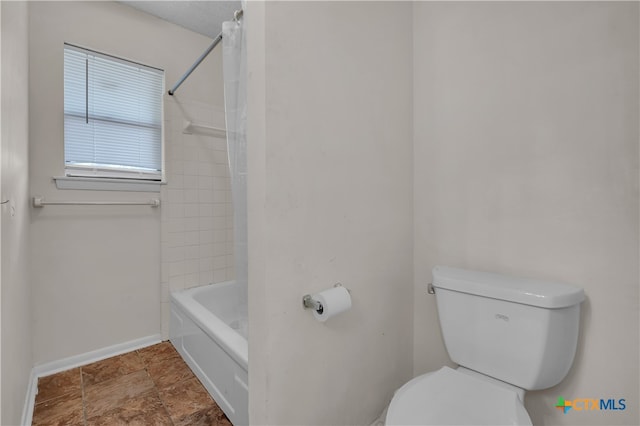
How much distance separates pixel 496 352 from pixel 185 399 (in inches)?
59.7

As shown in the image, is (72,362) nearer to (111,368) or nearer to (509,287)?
(111,368)

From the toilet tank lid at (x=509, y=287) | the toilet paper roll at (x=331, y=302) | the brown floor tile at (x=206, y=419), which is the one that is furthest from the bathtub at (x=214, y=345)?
the toilet tank lid at (x=509, y=287)

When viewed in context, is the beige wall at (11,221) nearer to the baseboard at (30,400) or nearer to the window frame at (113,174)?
the baseboard at (30,400)

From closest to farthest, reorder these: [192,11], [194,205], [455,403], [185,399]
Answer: [455,403], [185,399], [192,11], [194,205]

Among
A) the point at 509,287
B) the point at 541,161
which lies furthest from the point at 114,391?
the point at 541,161

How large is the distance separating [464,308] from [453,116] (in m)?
0.80

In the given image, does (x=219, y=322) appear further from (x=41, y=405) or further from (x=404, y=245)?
(x=404, y=245)

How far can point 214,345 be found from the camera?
151cm

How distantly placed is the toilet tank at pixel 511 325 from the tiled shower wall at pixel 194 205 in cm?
183

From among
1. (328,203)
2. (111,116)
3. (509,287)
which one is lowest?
(509,287)

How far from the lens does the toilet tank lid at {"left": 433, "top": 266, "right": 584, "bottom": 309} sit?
3.01 feet

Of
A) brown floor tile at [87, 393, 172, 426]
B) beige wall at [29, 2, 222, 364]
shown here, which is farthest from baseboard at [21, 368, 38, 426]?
brown floor tile at [87, 393, 172, 426]

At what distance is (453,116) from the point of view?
4.24ft

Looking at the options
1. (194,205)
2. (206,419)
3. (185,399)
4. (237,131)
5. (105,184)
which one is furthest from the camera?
(194,205)
